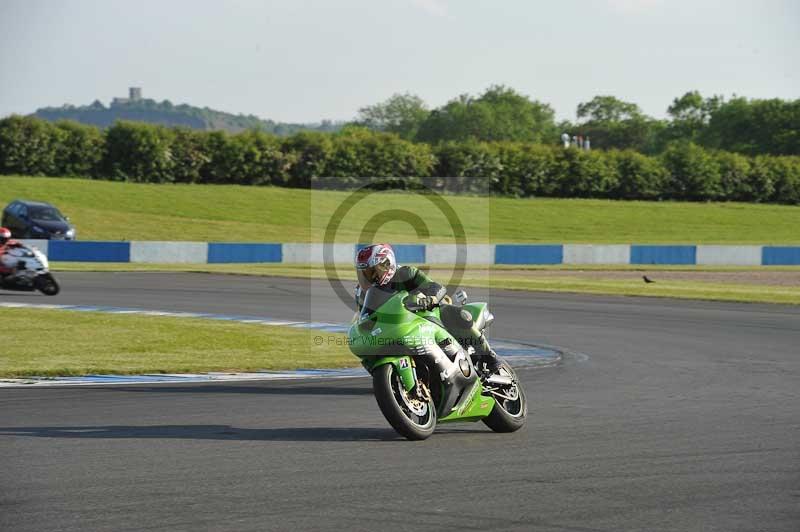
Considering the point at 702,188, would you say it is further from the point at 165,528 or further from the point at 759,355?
the point at 165,528

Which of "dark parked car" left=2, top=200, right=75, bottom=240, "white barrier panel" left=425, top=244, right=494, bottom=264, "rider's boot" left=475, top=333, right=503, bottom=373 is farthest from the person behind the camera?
"white barrier panel" left=425, top=244, right=494, bottom=264

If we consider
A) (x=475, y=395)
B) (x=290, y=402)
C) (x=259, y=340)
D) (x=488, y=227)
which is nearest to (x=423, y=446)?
(x=475, y=395)

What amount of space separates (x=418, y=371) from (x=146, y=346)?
7.21 meters

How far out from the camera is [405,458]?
734cm

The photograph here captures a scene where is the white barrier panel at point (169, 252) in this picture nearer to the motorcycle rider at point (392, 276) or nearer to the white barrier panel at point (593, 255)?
the white barrier panel at point (593, 255)

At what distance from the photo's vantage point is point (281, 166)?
6494cm

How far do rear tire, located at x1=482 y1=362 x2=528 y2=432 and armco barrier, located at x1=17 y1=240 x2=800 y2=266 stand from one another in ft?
91.7

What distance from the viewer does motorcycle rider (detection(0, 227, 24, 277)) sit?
2047cm

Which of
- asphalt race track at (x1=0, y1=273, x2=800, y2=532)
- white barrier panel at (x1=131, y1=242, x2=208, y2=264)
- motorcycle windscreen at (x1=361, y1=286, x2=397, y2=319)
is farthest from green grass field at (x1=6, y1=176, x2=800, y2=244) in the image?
motorcycle windscreen at (x1=361, y1=286, x2=397, y2=319)

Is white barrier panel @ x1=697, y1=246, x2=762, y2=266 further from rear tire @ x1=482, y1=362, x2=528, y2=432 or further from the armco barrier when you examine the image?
rear tire @ x1=482, y1=362, x2=528, y2=432

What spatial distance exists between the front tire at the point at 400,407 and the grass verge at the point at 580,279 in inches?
736

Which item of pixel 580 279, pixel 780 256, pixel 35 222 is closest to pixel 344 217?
pixel 35 222

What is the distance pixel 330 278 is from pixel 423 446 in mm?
23769

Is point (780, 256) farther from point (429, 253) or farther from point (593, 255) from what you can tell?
point (429, 253)
